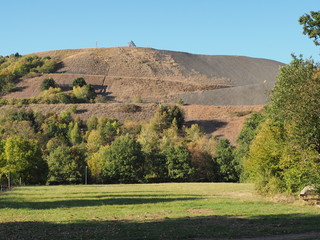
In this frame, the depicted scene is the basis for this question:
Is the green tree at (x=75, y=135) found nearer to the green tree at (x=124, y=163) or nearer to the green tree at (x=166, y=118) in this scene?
the green tree at (x=166, y=118)

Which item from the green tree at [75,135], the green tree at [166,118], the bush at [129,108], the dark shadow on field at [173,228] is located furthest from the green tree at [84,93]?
the dark shadow on field at [173,228]

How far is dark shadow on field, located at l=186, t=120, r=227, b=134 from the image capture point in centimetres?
11991

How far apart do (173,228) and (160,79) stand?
154 metres

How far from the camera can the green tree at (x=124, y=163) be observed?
81.1m

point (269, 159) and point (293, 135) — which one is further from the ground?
point (293, 135)

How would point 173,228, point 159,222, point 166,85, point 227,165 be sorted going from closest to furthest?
point 173,228, point 159,222, point 227,165, point 166,85

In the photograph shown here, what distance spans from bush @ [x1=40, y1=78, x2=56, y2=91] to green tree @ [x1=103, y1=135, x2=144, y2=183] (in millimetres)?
→ 77716

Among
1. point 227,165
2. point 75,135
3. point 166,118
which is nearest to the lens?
point 227,165

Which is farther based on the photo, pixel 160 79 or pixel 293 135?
pixel 160 79

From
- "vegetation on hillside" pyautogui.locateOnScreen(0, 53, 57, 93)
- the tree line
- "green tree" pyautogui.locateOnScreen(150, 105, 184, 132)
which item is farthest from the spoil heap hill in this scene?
the tree line

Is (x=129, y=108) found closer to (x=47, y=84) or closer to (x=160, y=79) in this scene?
(x=47, y=84)

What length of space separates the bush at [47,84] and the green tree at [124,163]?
77.7 metres

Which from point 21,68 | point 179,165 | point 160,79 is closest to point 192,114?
point 160,79

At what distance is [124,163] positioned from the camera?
265 ft
